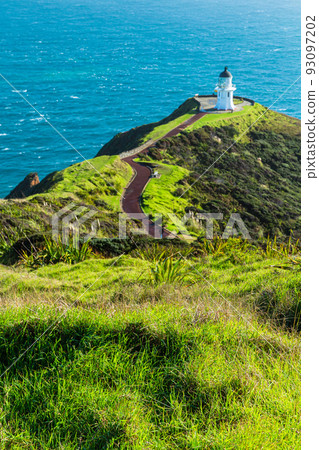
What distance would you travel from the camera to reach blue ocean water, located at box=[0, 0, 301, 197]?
2869 inches

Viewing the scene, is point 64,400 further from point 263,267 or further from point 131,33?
point 131,33

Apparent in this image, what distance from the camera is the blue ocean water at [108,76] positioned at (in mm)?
72875

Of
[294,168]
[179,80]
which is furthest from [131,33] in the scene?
[294,168]

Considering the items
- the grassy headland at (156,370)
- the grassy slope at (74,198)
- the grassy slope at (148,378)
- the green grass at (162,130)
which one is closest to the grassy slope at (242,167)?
the green grass at (162,130)

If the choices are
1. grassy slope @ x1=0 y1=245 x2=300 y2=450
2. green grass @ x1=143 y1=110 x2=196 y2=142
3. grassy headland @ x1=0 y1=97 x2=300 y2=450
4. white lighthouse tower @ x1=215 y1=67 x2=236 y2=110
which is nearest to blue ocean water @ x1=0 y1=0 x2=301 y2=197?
green grass @ x1=143 y1=110 x2=196 y2=142

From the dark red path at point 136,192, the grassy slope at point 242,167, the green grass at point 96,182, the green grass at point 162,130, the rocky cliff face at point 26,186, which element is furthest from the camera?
the green grass at point 162,130

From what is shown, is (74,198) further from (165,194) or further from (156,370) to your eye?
(156,370)

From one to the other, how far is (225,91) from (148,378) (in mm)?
62370

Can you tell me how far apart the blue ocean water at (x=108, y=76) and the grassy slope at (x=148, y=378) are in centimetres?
5155

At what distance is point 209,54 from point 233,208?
404 ft

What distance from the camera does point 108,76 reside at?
119 m

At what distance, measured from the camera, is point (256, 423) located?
348cm

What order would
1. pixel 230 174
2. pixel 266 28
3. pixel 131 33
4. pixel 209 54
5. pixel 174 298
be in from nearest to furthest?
pixel 174 298, pixel 230 174, pixel 209 54, pixel 131 33, pixel 266 28

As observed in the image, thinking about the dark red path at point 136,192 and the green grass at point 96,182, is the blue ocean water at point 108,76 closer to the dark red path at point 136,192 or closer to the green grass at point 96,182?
the green grass at point 96,182
